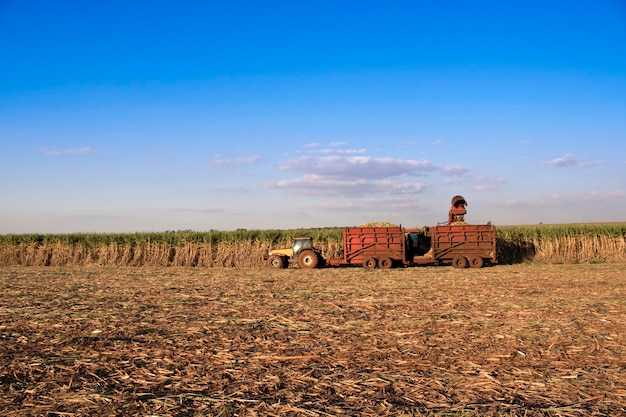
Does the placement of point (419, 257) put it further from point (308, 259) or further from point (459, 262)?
point (308, 259)

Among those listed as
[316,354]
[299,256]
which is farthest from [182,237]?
[316,354]

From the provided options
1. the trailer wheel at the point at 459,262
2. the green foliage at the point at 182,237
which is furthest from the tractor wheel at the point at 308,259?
the trailer wheel at the point at 459,262

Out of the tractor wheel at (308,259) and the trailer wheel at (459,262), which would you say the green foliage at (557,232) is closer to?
the trailer wheel at (459,262)

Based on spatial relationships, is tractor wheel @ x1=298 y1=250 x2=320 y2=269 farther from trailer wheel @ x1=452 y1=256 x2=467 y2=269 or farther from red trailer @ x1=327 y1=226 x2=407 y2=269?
trailer wheel @ x1=452 y1=256 x2=467 y2=269

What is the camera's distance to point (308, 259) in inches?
966

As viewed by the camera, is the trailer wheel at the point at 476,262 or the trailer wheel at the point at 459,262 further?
the trailer wheel at the point at 476,262

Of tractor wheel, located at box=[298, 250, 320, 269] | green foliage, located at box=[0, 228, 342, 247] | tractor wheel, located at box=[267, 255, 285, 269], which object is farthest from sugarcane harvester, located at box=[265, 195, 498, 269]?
green foliage, located at box=[0, 228, 342, 247]

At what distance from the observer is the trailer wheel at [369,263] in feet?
77.9

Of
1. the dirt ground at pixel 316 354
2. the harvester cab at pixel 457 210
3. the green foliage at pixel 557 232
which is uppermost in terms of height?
the harvester cab at pixel 457 210

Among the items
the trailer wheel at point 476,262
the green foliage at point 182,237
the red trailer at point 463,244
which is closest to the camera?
the red trailer at point 463,244

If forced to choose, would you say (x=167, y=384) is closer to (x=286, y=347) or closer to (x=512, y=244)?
(x=286, y=347)

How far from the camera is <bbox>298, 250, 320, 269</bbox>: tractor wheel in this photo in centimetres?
2436

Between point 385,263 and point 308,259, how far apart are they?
3751 millimetres

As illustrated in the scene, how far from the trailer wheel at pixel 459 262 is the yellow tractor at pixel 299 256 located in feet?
21.0
